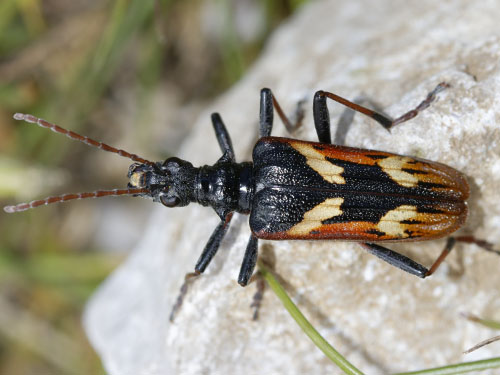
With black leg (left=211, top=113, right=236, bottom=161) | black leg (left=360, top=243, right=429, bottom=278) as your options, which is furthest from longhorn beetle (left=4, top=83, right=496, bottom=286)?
black leg (left=211, top=113, right=236, bottom=161)

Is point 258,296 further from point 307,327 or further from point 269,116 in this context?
point 269,116

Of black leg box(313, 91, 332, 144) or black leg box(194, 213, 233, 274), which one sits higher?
black leg box(313, 91, 332, 144)

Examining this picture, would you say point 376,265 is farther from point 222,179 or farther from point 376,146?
point 222,179

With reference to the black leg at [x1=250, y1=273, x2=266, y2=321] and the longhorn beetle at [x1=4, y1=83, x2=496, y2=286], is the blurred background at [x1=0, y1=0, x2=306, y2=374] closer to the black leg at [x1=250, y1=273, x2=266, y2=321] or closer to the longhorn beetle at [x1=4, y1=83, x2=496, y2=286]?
the longhorn beetle at [x1=4, y1=83, x2=496, y2=286]

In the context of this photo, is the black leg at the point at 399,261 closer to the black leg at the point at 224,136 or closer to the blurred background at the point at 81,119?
the black leg at the point at 224,136

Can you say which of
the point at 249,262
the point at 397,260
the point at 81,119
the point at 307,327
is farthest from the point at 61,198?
the point at 81,119

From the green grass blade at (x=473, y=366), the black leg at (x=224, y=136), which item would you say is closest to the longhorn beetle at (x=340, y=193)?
the black leg at (x=224, y=136)
